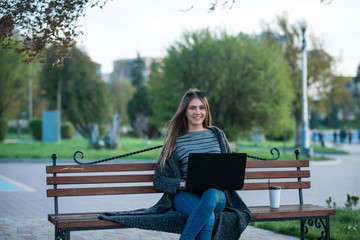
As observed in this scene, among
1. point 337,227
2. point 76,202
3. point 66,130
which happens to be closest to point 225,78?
point 76,202

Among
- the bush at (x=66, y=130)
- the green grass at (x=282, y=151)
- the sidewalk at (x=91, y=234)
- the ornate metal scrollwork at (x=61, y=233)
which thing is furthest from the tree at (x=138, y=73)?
the ornate metal scrollwork at (x=61, y=233)

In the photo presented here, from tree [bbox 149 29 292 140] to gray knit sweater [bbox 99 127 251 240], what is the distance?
20.5 metres

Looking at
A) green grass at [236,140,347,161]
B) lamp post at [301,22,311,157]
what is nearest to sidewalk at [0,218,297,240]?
green grass at [236,140,347,161]

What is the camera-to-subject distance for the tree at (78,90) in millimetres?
42875

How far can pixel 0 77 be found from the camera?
151ft

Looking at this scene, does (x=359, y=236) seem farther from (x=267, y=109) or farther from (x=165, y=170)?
(x=267, y=109)

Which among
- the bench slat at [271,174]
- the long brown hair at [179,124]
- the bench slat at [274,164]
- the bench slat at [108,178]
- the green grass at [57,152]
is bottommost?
the green grass at [57,152]

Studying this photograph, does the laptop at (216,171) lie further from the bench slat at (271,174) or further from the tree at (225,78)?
the tree at (225,78)

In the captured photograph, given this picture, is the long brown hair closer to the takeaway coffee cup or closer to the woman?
the woman

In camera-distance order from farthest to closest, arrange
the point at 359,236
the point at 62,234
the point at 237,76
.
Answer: the point at 237,76, the point at 359,236, the point at 62,234

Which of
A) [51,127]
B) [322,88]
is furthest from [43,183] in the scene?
[322,88]

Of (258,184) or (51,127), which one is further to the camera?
(51,127)

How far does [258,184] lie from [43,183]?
9.01 m

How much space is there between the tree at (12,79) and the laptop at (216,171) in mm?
41517
